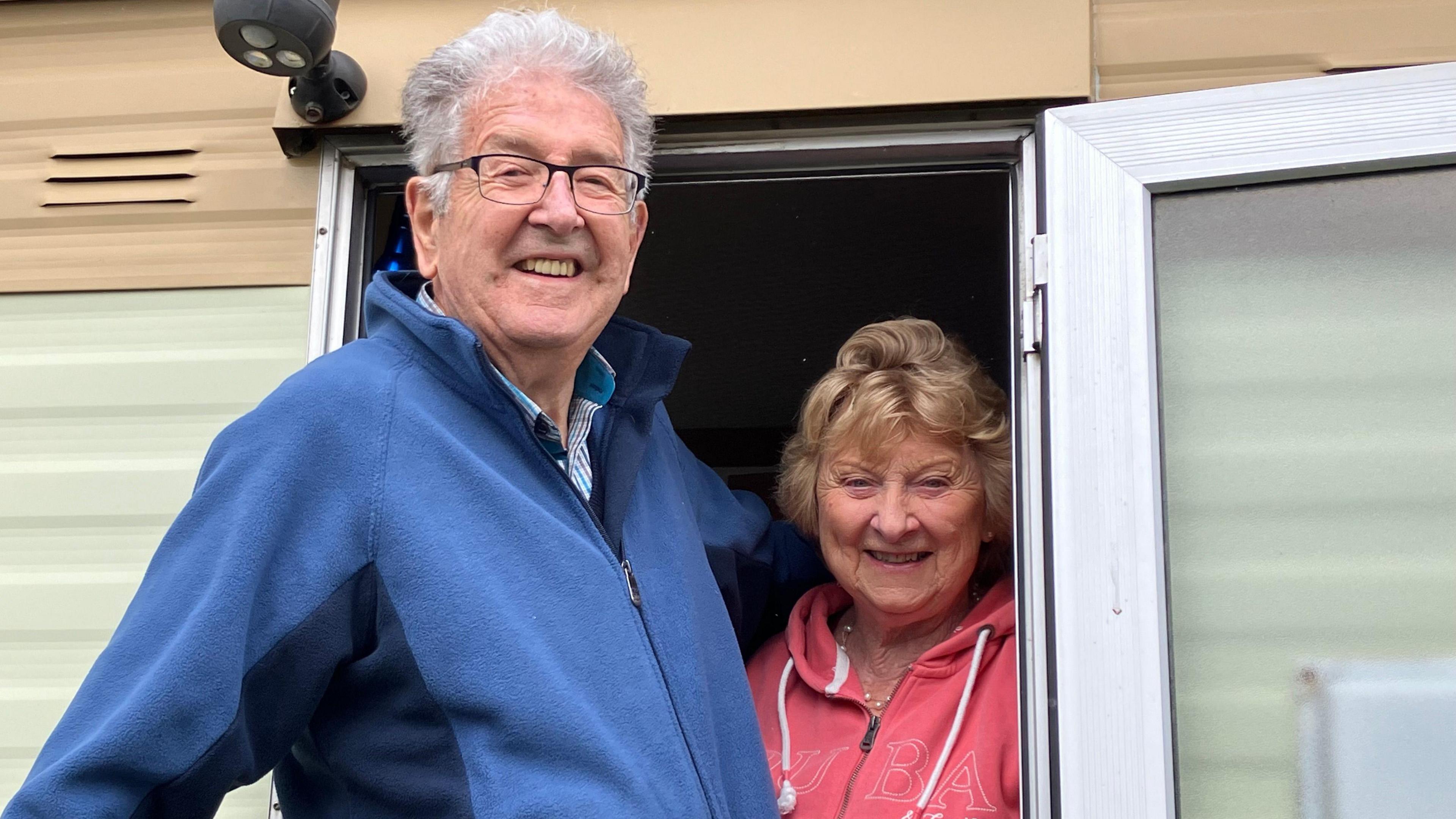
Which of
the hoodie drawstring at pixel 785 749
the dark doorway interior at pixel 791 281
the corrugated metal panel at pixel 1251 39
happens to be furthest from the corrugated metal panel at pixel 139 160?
the corrugated metal panel at pixel 1251 39

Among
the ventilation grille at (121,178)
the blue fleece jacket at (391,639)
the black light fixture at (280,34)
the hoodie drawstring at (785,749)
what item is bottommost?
the hoodie drawstring at (785,749)

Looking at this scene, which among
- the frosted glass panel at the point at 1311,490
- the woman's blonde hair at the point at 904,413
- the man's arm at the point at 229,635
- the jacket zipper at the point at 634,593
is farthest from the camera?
the woman's blonde hair at the point at 904,413

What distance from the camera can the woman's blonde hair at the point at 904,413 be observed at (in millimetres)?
2496

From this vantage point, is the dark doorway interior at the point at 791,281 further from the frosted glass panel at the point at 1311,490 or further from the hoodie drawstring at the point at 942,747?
the frosted glass panel at the point at 1311,490

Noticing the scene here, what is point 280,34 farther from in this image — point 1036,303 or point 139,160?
point 1036,303

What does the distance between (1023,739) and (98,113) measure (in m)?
1.95

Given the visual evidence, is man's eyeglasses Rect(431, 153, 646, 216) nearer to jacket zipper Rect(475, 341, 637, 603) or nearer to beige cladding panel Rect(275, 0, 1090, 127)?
jacket zipper Rect(475, 341, 637, 603)

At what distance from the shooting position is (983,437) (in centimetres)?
250

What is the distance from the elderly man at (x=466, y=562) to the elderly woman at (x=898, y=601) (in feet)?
1.36

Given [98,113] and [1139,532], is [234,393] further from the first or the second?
[1139,532]

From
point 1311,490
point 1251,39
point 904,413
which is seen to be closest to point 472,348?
point 904,413

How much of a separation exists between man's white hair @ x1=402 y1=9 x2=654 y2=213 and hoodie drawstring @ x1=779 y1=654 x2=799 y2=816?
106 cm

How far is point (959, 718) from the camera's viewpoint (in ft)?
7.41

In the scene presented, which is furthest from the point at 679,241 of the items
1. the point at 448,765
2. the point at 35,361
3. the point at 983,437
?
the point at 448,765
